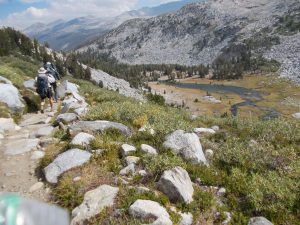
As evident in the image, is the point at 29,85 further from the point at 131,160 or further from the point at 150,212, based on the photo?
the point at 150,212

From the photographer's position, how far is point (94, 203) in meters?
7.21

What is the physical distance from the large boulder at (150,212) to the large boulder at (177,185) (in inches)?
25.8

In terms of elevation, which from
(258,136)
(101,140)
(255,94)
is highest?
(101,140)

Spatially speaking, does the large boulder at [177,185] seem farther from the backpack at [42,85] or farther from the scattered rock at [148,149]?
the backpack at [42,85]

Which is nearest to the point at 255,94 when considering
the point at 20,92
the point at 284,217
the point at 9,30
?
the point at 9,30

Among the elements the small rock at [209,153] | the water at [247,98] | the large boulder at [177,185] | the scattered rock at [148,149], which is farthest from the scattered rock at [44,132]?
the water at [247,98]

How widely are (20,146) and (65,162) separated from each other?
321cm

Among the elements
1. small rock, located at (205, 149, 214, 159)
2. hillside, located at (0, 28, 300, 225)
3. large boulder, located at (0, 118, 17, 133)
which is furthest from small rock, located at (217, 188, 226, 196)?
large boulder, located at (0, 118, 17, 133)

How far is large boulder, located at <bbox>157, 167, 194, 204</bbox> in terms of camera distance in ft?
24.2

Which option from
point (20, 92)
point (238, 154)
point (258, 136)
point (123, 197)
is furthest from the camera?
point (20, 92)

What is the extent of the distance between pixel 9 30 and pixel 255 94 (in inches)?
4067

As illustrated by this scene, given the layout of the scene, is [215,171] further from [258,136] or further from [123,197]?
[258,136]

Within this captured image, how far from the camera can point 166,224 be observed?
6.29 metres

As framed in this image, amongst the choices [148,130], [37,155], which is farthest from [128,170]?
[37,155]
